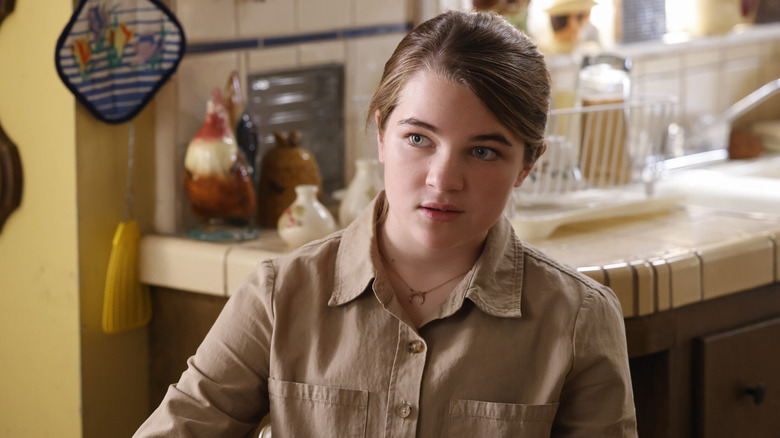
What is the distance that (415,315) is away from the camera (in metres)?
1.14

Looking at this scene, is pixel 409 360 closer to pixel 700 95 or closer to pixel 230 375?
pixel 230 375

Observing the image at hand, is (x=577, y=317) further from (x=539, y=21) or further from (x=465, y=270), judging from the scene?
(x=539, y=21)

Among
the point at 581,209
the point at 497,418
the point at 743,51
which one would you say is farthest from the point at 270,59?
the point at 743,51

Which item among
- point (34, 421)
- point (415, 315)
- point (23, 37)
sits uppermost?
point (23, 37)

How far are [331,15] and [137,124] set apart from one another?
1.54 ft

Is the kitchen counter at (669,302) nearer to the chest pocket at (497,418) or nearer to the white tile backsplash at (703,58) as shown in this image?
the chest pocket at (497,418)

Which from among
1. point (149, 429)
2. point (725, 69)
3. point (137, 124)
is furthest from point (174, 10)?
Result: point (725, 69)

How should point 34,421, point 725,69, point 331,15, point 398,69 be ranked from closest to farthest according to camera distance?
point 398,69
point 34,421
point 331,15
point 725,69

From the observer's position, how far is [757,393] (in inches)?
65.2

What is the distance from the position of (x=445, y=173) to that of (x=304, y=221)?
0.66m

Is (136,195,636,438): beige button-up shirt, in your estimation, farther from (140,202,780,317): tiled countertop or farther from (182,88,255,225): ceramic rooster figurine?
(182,88,255,225): ceramic rooster figurine

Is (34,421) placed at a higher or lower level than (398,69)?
lower

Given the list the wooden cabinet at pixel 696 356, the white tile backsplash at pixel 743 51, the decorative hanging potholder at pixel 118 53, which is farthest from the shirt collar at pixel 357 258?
the white tile backsplash at pixel 743 51

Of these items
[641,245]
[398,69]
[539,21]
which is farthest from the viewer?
[539,21]
